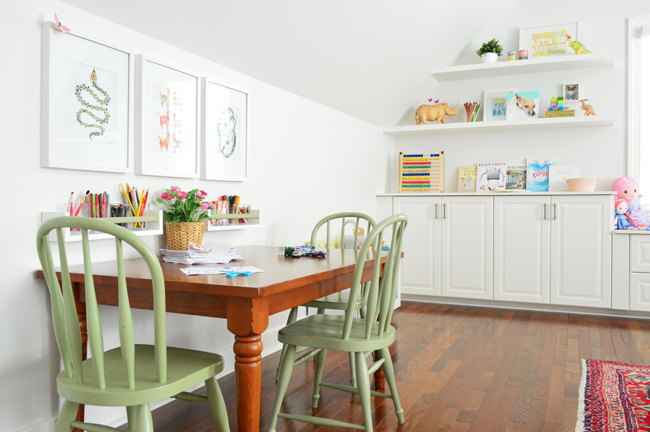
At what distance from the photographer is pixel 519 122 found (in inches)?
169

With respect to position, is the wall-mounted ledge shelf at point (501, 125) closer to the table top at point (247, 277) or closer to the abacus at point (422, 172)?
the abacus at point (422, 172)

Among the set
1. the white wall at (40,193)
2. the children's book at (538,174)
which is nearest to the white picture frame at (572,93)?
the children's book at (538,174)

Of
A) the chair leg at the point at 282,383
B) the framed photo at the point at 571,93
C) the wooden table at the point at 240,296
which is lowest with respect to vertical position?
the chair leg at the point at 282,383

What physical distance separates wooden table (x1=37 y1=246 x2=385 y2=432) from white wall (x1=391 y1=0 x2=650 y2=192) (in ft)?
10.7

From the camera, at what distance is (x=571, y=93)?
4383 millimetres

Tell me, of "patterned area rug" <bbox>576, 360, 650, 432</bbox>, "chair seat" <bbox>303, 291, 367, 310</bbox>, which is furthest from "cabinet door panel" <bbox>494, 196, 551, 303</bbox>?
"chair seat" <bbox>303, 291, 367, 310</bbox>

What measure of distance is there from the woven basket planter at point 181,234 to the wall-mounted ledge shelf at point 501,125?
2903mm

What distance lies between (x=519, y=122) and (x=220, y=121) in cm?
277

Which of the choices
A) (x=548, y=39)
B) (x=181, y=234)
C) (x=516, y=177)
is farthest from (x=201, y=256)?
(x=548, y=39)

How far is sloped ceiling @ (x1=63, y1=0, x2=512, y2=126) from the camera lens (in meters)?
2.23

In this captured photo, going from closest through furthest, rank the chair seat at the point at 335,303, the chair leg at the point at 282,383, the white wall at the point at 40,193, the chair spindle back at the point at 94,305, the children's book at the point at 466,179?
the chair spindle back at the point at 94,305 → the white wall at the point at 40,193 → the chair leg at the point at 282,383 → the chair seat at the point at 335,303 → the children's book at the point at 466,179

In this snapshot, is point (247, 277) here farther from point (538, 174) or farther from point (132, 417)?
point (538, 174)

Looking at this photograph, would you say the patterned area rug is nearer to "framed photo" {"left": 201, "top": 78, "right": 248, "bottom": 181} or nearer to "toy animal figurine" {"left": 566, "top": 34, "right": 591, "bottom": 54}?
"framed photo" {"left": 201, "top": 78, "right": 248, "bottom": 181}

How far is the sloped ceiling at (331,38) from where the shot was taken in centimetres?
223
